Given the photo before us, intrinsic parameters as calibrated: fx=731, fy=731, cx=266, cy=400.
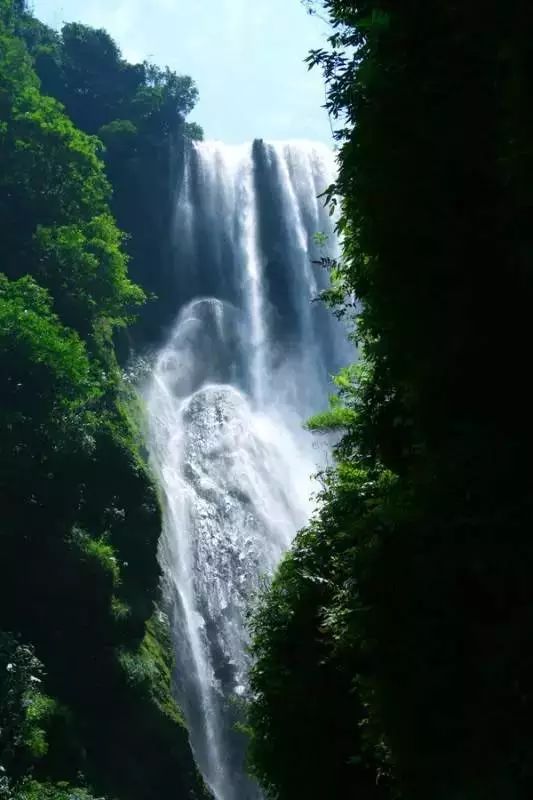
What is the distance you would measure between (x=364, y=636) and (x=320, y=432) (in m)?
8.51

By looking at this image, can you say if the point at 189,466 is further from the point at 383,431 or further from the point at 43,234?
the point at 383,431

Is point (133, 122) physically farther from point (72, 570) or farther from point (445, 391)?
point (445, 391)

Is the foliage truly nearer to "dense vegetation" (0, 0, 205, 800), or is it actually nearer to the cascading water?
the cascading water

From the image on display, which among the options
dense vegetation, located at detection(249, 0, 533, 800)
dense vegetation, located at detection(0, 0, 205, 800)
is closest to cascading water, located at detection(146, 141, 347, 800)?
dense vegetation, located at detection(0, 0, 205, 800)

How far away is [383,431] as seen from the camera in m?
6.25

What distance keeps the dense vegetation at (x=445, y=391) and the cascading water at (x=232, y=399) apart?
1457cm

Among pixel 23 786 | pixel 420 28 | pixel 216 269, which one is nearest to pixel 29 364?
pixel 23 786

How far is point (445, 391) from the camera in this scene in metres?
4.77

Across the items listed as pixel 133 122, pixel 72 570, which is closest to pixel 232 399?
pixel 72 570

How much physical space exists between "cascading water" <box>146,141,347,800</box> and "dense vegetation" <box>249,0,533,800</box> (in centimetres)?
1457

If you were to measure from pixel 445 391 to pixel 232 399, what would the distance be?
26016mm

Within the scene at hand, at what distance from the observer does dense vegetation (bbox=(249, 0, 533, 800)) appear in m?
3.88

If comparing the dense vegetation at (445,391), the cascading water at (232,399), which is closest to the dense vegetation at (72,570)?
the cascading water at (232,399)

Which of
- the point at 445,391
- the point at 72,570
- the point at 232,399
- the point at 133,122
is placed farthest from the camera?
the point at 133,122
